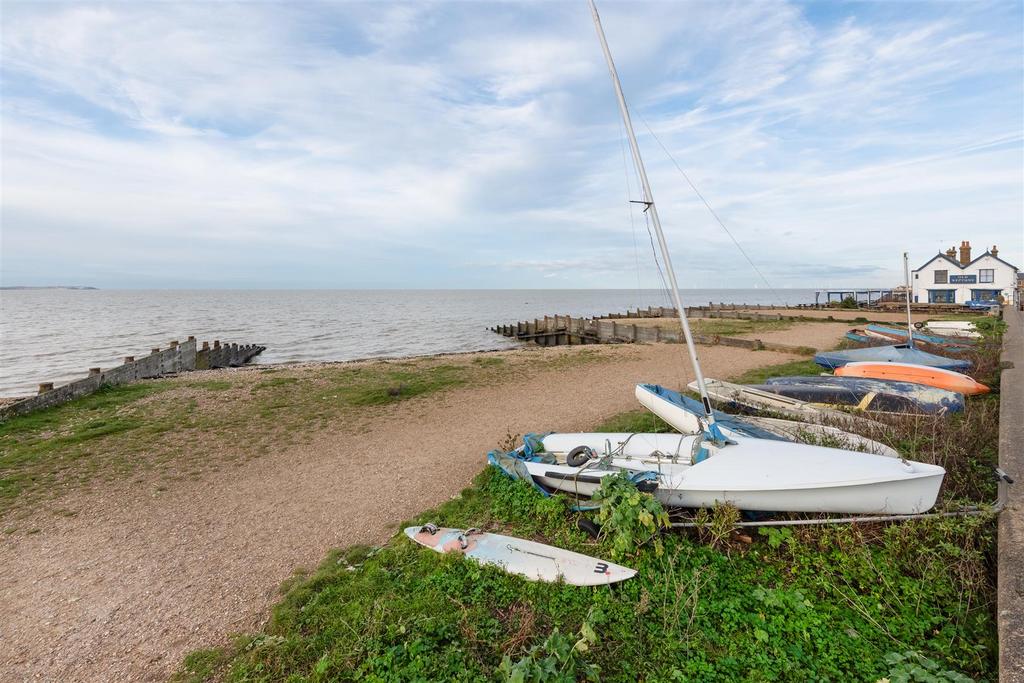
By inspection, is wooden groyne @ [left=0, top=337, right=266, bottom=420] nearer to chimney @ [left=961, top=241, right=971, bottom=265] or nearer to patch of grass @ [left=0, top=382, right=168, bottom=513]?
patch of grass @ [left=0, top=382, right=168, bottom=513]

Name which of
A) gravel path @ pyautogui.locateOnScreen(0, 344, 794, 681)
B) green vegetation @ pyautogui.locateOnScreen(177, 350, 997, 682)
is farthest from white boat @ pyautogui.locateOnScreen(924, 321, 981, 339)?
green vegetation @ pyautogui.locateOnScreen(177, 350, 997, 682)

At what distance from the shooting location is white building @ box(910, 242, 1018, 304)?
3954 cm

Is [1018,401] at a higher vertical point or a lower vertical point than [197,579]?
higher

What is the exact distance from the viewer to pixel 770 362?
58.4 ft

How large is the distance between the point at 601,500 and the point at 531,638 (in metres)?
1.94

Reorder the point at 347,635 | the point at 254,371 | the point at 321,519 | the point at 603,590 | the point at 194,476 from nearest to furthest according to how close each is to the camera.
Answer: the point at 347,635, the point at 603,590, the point at 321,519, the point at 194,476, the point at 254,371

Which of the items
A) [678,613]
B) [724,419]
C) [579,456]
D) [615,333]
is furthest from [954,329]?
[678,613]

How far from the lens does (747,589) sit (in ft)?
15.1

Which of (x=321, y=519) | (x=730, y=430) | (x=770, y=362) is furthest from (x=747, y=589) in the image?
(x=770, y=362)

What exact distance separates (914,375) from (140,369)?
23.4m

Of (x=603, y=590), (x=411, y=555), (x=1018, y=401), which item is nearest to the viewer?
(x=603, y=590)

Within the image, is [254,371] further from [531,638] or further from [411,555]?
[531,638]

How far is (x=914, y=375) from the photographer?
11609 mm

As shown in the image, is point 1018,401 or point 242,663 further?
point 1018,401
